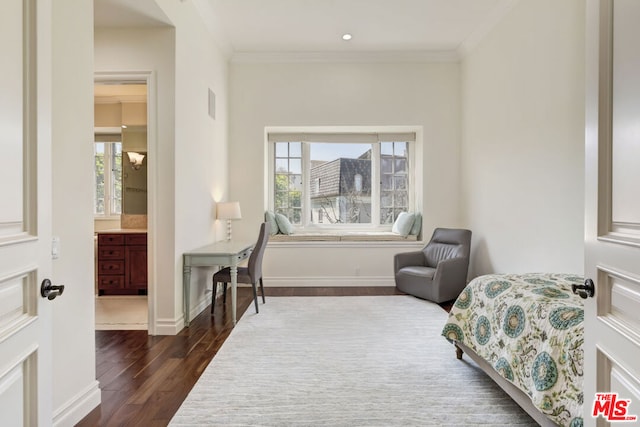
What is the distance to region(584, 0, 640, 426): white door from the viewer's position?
0.97m

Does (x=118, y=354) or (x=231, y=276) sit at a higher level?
(x=231, y=276)

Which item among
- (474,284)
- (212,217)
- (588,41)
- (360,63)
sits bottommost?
(474,284)

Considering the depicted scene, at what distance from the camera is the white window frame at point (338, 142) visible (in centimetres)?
540

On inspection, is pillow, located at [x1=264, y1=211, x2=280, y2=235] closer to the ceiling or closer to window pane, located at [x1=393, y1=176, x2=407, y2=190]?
window pane, located at [x1=393, y1=176, x2=407, y2=190]

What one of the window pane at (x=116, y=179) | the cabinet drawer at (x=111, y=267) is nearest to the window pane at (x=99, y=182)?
the window pane at (x=116, y=179)

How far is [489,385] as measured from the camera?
2.25 metres

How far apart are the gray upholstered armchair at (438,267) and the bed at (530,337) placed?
1.61 m

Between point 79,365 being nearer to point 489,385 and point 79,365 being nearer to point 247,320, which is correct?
point 247,320

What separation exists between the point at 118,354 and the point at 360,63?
14.9 ft

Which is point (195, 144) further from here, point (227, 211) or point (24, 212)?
point (24, 212)

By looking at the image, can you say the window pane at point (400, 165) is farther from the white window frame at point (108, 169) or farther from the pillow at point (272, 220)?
the white window frame at point (108, 169)

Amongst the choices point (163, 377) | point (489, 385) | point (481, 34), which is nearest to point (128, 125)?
point (163, 377)

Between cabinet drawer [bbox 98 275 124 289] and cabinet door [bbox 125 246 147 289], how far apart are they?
0.08 meters

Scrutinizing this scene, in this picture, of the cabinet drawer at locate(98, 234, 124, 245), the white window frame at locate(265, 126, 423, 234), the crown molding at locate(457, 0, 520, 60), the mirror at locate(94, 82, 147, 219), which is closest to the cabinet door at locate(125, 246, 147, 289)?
the cabinet drawer at locate(98, 234, 124, 245)
